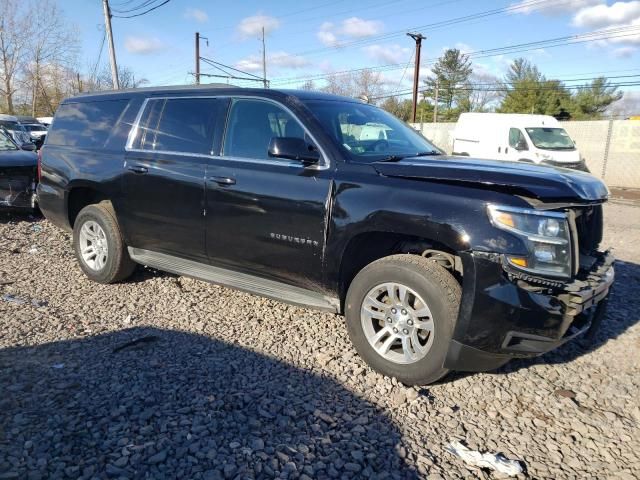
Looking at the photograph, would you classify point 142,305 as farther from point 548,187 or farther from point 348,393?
point 548,187

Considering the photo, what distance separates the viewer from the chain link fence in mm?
18266

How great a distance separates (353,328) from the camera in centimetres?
356

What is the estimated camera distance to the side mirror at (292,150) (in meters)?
3.58

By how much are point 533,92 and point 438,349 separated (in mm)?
47052

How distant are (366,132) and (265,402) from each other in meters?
2.29

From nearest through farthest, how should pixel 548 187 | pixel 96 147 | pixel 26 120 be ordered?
1. pixel 548 187
2. pixel 96 147
3. pixel 26 120

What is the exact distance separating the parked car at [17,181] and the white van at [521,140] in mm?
11747

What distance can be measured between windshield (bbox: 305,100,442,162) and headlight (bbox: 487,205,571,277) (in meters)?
1.12

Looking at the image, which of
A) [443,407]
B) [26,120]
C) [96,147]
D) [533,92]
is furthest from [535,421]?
[533,92]

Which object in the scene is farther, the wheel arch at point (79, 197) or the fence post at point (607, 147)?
the fence post at point (607, 147)

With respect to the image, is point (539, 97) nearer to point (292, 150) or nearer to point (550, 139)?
point (550, 139)

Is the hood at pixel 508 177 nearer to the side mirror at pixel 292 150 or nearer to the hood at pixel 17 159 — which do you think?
the side mirror at pixel 292 150

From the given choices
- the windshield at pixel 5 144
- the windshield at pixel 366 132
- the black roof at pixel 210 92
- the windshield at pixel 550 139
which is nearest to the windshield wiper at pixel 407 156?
the windshield at pixel 366 132

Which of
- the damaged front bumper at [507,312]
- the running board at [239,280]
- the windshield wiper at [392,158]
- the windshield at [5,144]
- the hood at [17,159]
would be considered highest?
the windshield wiper at [392,158]
